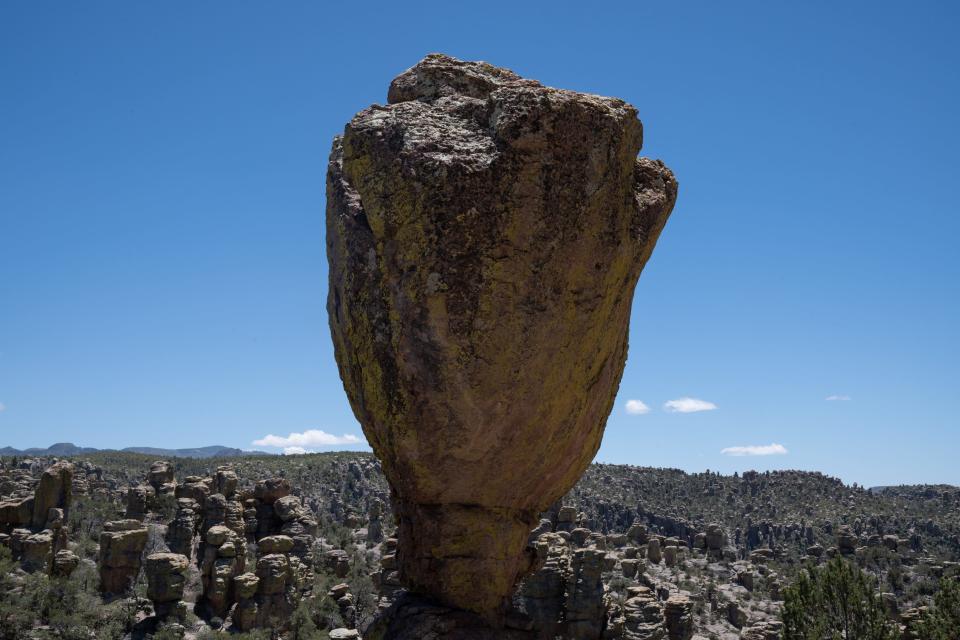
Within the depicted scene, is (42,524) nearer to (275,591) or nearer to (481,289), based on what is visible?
(275,591)

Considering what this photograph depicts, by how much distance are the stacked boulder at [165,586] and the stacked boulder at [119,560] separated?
300 centimetres

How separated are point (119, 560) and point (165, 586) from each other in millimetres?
3947

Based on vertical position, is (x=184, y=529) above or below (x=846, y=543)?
above

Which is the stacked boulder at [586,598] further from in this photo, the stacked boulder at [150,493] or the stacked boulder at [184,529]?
the stacked boulder at [150,493]

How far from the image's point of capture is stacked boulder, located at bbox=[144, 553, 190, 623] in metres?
28.2

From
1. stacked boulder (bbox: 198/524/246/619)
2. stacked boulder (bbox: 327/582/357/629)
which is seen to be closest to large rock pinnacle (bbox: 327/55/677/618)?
stacked boulder (bbox: 198/524/246/619)

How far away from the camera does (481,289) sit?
20.7 feet

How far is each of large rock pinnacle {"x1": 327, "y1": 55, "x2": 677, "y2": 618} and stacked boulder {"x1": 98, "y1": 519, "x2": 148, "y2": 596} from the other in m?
28.3

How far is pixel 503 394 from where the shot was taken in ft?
21.3

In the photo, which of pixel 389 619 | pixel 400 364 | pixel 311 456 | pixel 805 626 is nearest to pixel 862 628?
pixel 805 626

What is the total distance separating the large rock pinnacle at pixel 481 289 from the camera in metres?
6.35

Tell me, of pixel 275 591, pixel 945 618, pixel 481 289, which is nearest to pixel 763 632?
pixel 945 618

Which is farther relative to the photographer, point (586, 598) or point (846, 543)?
point (846, 543)

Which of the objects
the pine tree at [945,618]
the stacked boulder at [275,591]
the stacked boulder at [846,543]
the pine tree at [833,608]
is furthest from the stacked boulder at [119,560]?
the stacked boulder at [846,543]
